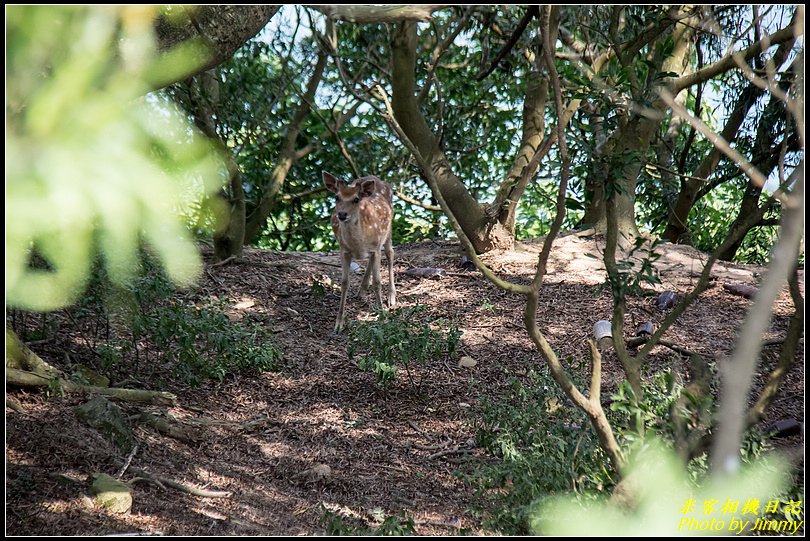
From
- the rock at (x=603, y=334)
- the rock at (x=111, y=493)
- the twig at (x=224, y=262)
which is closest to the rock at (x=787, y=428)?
the rock at (x=603, y=334)

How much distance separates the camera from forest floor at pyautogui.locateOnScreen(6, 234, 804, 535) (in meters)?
3.90

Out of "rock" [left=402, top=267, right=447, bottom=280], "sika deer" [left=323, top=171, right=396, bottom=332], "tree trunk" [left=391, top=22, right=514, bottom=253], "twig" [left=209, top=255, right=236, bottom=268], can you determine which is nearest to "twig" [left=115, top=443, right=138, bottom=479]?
"sika deer" [left=323, top=171, right=396, bottom=332]

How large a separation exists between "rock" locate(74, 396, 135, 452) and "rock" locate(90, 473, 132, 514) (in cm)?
66

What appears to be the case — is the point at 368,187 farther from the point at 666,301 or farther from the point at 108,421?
the point at 108,421

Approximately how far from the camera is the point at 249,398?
6.06 m

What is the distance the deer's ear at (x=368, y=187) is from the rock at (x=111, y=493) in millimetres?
4929

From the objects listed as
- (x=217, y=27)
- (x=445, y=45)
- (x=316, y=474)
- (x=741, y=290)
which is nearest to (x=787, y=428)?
(x=316, y=474)

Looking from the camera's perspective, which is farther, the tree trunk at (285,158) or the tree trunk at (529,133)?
the tree trunk at (285,158)

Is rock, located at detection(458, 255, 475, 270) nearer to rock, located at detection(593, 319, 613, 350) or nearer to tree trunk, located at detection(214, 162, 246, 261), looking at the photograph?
rock, located at detection(593, 319, 613, 350)

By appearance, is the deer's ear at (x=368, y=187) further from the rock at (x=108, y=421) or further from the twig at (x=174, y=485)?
the twig at (x=174, y=485)

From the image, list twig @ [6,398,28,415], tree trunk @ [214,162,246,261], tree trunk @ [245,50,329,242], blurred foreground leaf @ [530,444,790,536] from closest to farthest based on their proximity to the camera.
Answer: blurred foreground leaf @ [530,444,790,536]
twig @ [6,398,28,415]
tree trunk @ [214,162,246,261]
tree trunk @ [245,50,329,242]

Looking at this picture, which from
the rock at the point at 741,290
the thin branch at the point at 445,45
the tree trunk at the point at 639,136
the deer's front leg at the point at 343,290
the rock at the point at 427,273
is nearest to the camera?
the thin branch at the point at 445,45

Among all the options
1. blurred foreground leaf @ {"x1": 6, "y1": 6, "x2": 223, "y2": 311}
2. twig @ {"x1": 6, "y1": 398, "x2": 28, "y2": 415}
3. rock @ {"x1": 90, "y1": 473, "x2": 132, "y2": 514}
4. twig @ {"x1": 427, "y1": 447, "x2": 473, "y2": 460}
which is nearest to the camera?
blurred foreground leaf @ {"x1": 6, "y1": 6, "x2": 223, "y2": 311}

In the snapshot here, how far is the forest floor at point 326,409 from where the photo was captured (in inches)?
153
